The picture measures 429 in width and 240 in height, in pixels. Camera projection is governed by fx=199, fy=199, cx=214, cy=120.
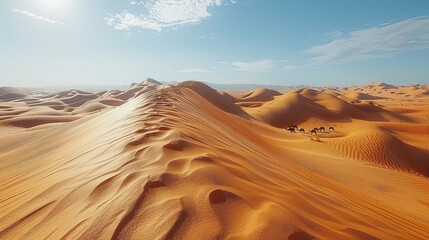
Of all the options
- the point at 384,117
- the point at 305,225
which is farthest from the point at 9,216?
the point at 384,117

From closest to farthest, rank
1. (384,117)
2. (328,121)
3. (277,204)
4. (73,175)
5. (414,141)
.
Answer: (277,204)
(73,175)
(414,141)
(328,121)
(384,117)

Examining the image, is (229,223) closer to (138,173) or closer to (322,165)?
(138,173)

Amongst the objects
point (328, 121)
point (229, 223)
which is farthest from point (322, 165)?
point (328, 121)

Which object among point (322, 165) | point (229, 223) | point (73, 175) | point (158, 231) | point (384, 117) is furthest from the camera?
point (384, 117)

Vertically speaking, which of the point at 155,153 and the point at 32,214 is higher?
the point at 155,153

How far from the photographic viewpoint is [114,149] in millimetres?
2551

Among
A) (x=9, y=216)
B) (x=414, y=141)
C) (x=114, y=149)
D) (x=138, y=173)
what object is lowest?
(x=414, y=141)

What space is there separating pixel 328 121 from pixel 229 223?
79.6 feet

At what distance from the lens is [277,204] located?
5.02 ft

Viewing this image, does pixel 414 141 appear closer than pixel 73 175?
No

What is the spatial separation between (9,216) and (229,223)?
1.79m

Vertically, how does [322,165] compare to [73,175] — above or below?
below

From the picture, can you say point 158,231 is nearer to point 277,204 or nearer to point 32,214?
point 277,204

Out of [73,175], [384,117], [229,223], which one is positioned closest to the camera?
[229,223]
